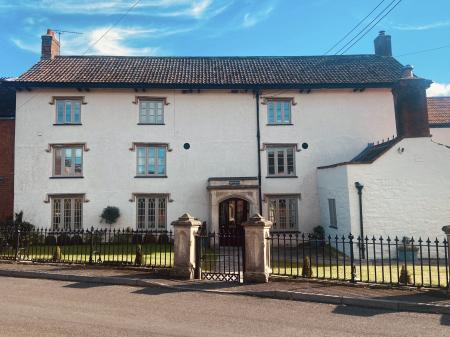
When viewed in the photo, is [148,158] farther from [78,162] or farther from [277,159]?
[277,159]

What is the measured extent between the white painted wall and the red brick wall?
81.3 ft

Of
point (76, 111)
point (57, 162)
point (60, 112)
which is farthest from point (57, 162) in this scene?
point (76, 111)

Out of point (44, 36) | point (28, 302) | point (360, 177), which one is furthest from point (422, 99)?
point (44, 36)

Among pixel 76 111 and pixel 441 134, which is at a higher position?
pixel 76 111

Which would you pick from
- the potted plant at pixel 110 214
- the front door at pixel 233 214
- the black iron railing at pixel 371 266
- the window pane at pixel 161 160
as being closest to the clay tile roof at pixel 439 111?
the black iron railing at pixel 371 266

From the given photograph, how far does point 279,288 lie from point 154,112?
45.7 ft

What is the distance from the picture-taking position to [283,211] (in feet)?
65.9

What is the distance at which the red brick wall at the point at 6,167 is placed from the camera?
806 inches

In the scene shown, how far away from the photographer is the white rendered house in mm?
19734

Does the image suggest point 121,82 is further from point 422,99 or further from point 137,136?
point 422,99

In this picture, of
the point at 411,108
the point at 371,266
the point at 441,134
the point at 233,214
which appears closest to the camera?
the point at 371,266

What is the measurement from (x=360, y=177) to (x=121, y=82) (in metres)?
13.2

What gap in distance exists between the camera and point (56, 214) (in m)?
19.7

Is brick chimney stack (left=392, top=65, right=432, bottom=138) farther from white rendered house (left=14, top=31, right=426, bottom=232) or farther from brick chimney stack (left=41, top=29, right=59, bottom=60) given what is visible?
brick chimney stack (left=41, top=29, right=59, bottom=60)
